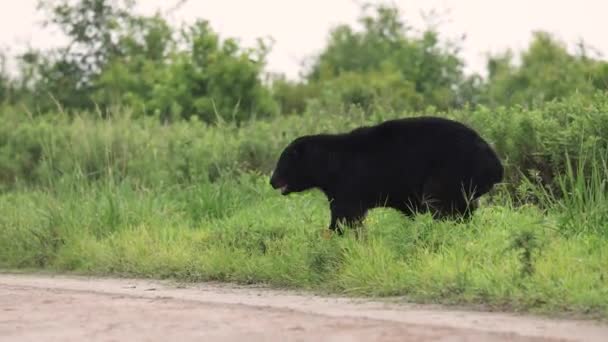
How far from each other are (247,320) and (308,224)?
3.62 meters

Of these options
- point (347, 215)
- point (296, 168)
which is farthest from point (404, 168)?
point (296, 168)

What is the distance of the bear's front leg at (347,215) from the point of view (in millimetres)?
9664

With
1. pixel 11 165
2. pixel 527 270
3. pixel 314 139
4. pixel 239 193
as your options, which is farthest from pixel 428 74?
pixel 527 270

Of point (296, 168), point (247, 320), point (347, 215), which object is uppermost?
point (296, 168)

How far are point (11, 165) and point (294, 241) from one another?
10.1m

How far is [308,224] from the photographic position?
10.6 m

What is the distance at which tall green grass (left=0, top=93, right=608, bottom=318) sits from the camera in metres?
7.88

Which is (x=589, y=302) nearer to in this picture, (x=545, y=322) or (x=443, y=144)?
(x=545, y=322)

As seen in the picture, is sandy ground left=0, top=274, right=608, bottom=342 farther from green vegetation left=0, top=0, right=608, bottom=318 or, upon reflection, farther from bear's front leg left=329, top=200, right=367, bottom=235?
bear's front leg left=329, top=200, right=367, bottom=235

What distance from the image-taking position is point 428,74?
3875 cm

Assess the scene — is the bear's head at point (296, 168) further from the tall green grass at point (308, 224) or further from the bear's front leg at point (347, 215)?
the bear's front leg at point (347, 215)

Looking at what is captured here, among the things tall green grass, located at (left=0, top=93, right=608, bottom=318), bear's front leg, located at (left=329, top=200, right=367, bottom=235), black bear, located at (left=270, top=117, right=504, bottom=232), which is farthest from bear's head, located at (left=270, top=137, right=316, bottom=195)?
bear's front leg, located at (left=329, top=200, right=367, bottom=235)

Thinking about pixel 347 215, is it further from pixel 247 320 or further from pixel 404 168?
pixel 247 320

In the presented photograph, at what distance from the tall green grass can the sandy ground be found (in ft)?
1.53
